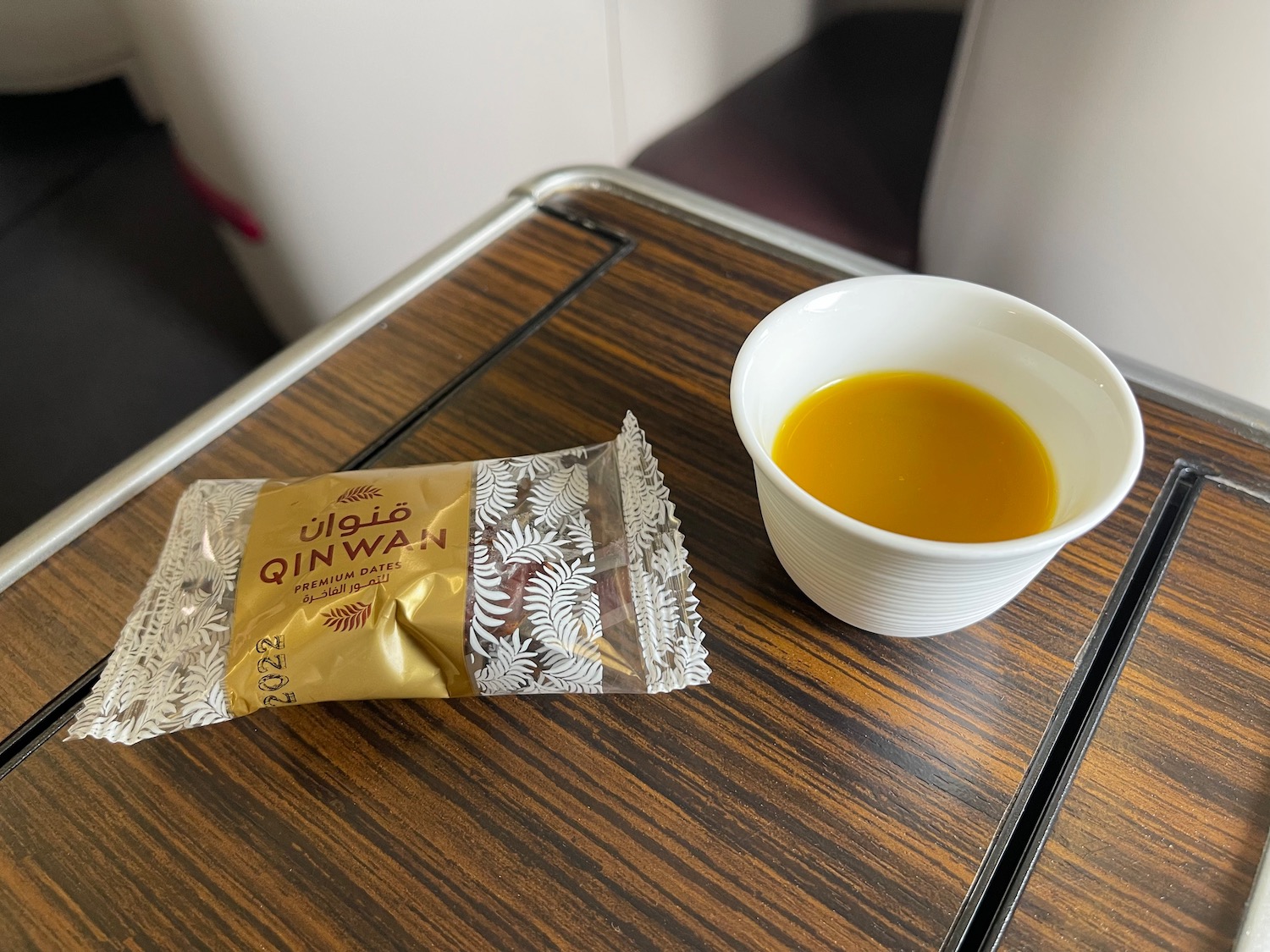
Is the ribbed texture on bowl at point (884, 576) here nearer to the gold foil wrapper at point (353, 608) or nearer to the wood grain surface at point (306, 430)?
the gold foil wrapper at point (353, 608)

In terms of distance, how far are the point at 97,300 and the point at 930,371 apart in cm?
90

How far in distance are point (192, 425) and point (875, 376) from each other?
35 cm

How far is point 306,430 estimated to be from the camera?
1.53ft

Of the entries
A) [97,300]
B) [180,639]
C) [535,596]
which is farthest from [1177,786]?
[97,300]

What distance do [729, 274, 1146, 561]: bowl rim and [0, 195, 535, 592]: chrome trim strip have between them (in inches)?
10.7

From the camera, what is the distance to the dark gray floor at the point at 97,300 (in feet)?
2.53

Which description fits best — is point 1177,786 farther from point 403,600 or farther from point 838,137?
point 838,137

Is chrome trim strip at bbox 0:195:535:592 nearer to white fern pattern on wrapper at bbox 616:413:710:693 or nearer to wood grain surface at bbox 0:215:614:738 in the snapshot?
wood grain surface at bbox 0:215:614:738

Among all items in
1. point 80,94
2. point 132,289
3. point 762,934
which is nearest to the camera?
point 762,934

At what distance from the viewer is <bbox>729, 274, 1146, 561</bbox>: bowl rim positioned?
28cm

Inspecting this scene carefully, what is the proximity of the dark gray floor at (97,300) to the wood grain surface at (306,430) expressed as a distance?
440 mm

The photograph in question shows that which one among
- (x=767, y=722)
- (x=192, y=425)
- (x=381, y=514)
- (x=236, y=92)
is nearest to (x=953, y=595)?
(x=767, y=722)

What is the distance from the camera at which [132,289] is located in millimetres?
971

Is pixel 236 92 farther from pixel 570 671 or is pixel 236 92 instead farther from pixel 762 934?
pixel 762 934
